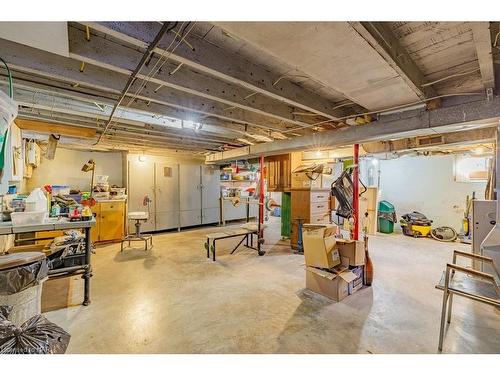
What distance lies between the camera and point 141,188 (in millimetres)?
5809

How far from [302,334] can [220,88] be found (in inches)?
94.9

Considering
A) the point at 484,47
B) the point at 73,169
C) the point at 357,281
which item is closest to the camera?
the point at 484,47

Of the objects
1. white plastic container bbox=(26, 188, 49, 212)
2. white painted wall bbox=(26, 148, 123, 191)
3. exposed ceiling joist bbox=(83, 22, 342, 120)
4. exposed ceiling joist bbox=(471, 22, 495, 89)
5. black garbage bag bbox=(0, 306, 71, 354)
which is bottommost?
→ black garbage bag bbox=(0, 306, 71, 354)

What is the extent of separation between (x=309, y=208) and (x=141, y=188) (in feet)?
13.8

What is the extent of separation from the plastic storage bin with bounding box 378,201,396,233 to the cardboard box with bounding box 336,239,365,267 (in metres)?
4.03

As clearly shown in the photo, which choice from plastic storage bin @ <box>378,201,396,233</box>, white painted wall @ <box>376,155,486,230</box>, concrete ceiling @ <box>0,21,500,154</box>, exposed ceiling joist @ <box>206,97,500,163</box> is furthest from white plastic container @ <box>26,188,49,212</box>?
white painted wall @ <box>376,155,486,230</box>

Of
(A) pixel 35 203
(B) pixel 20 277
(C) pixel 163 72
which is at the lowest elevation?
(B) pixel 20 277

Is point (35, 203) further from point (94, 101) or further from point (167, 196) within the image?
point (167, 196)

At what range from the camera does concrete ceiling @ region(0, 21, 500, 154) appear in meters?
1.37

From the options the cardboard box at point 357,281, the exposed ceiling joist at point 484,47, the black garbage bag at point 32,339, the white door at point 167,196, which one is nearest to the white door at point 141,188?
the white door at point 167,196

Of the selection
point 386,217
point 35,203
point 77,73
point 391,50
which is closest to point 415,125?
point 391,50

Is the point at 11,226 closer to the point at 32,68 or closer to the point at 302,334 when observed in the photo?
the point at 32,68

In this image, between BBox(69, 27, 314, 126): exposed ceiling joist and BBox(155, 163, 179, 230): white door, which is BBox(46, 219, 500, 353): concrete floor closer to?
BBox(69, 27, 314, 126): exposed ceiling joist
